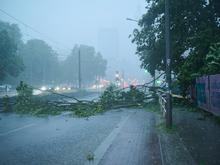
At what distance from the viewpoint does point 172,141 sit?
10.2m

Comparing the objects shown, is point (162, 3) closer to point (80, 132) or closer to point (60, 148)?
point (80, 132)

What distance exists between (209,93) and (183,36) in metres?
10.4

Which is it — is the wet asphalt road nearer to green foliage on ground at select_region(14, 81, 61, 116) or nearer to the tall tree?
green foliage on ground at select_region(14, 81, 61, 116)

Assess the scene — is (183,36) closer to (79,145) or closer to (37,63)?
(79,145)

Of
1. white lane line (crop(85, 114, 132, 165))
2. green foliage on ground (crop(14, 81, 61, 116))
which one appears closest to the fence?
white lane line (crop(85, 114, 132, 165))

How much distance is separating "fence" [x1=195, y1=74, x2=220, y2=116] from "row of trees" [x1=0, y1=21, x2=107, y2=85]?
1720 inches

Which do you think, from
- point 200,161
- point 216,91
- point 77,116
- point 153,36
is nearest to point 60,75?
point 153,36

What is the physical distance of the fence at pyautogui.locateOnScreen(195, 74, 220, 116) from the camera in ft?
47.0

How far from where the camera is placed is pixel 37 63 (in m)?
93.8

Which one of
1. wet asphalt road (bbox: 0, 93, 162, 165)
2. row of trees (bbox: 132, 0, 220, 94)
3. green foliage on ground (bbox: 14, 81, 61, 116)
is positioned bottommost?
wet asphalt road (bbox: 0, 93, 162, 165)

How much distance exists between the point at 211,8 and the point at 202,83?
31.7 feet

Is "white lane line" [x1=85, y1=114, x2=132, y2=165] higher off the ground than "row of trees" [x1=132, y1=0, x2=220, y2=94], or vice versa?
"row of trees" [x1=132, y1=0, x2=220, y2=94]

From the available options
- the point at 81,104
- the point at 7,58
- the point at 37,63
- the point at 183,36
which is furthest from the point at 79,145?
the point at 37,63

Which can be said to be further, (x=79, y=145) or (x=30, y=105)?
(x=30, y=105)
